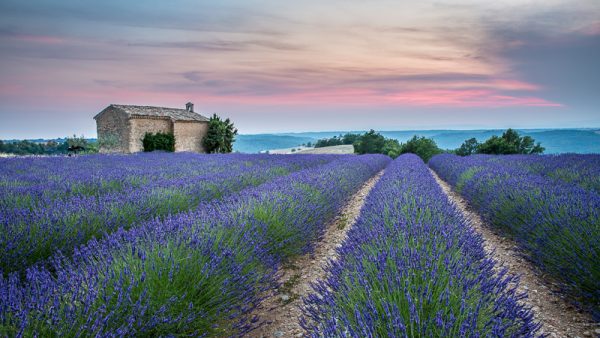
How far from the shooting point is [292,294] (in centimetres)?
279

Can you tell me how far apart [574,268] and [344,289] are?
2068 millimetres

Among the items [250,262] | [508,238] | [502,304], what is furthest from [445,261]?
[508,238]

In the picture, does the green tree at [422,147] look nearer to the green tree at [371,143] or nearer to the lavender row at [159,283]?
the green tree at [371,143]

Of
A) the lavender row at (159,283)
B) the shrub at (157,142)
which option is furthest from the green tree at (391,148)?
the lavender row at (159,283)

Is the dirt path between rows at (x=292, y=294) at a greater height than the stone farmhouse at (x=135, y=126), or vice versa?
the stone farmhouse at (x=135, y=126)

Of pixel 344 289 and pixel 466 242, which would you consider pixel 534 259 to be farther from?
pixel 344 289

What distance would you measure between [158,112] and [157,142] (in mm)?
3372

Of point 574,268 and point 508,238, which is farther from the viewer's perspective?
point 508,238

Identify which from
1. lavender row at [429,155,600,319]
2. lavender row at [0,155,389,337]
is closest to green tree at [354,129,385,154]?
lavender row at [429,155,600,319]

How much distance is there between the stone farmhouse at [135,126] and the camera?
22.3 m

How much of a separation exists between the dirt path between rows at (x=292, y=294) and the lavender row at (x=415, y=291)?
0.33 metres

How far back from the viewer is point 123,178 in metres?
5.61

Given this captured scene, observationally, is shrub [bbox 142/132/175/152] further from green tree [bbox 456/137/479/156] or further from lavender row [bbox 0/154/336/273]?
green tree [bbox 456/137/479/156]

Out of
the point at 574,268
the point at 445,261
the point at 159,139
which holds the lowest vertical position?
the point at 574,268
